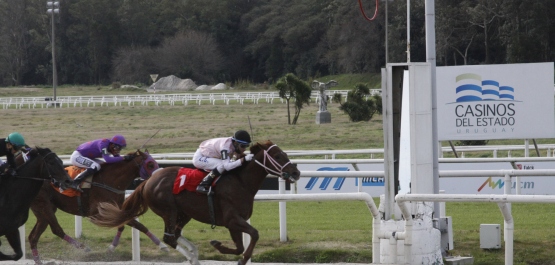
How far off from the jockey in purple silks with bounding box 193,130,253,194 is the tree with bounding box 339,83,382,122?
21140 millimetres

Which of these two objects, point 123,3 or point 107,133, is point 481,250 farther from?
point 123,3

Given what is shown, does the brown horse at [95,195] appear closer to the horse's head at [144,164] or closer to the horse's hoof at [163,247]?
the horse's head at [144,164]

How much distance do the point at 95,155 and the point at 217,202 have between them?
6.90 ft

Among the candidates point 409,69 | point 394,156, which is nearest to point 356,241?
point 394,156

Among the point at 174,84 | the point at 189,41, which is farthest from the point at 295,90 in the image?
the point at 189,41

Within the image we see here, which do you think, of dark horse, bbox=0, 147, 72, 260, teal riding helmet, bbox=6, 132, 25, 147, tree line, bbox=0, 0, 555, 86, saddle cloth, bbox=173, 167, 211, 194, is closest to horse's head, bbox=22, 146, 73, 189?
dark horse, bbox=0, 147, 72, 260

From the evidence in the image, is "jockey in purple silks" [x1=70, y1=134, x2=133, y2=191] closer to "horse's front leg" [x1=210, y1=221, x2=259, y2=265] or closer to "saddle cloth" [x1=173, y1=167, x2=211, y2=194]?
"saddle cloth" [x1=173, y1=167, x2=211, y2=194]

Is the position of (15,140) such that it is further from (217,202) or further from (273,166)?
(273,166)

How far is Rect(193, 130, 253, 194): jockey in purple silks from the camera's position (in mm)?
6988

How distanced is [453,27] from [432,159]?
3241 centimetres

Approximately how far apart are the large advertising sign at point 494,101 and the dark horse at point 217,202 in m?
6.35

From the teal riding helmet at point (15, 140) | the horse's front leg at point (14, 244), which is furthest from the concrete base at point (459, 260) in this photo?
the teal riding helmet at point (15, 140)

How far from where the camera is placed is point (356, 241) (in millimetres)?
8039

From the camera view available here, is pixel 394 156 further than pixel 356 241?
No
